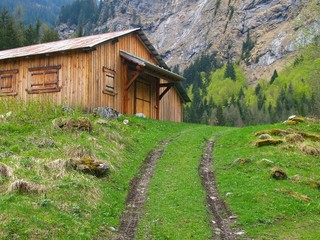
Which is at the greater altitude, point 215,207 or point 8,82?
point 8,82

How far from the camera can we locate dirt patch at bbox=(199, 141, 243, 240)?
1081 centimetres

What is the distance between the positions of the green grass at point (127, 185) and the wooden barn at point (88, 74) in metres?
5.30

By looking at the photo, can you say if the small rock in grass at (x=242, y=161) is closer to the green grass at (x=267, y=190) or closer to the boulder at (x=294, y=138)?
the green grass at (x=267, y=190)

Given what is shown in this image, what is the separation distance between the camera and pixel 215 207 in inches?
503

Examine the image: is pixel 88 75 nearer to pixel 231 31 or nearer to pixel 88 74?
pixel 88 74

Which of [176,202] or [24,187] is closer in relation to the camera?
[24,187]

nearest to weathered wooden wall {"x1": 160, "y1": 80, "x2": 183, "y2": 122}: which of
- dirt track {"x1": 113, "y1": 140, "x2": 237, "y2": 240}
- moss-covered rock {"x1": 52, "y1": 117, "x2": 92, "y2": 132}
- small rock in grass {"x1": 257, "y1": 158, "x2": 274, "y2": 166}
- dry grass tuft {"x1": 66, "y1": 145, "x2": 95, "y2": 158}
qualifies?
moss-covered rock {"x1": 52, "y1": 117, "x2": 92, "y2": 132}

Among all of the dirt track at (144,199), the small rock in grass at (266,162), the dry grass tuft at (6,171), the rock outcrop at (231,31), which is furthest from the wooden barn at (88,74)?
the rock outcrop at (231,31)

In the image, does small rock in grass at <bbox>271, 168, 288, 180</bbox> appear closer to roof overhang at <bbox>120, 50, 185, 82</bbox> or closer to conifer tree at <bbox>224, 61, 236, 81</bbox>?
roof overhang at <bbox>120, 50, 185, 82</bbox>

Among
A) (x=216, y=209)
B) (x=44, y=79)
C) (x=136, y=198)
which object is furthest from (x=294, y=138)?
(x=44, y=79)

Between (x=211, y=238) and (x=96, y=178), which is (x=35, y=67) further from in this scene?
(x=211, y=238)

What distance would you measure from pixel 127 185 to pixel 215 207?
3480 millimetres

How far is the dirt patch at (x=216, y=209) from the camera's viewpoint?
10.8 meters

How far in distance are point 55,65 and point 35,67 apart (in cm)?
184
